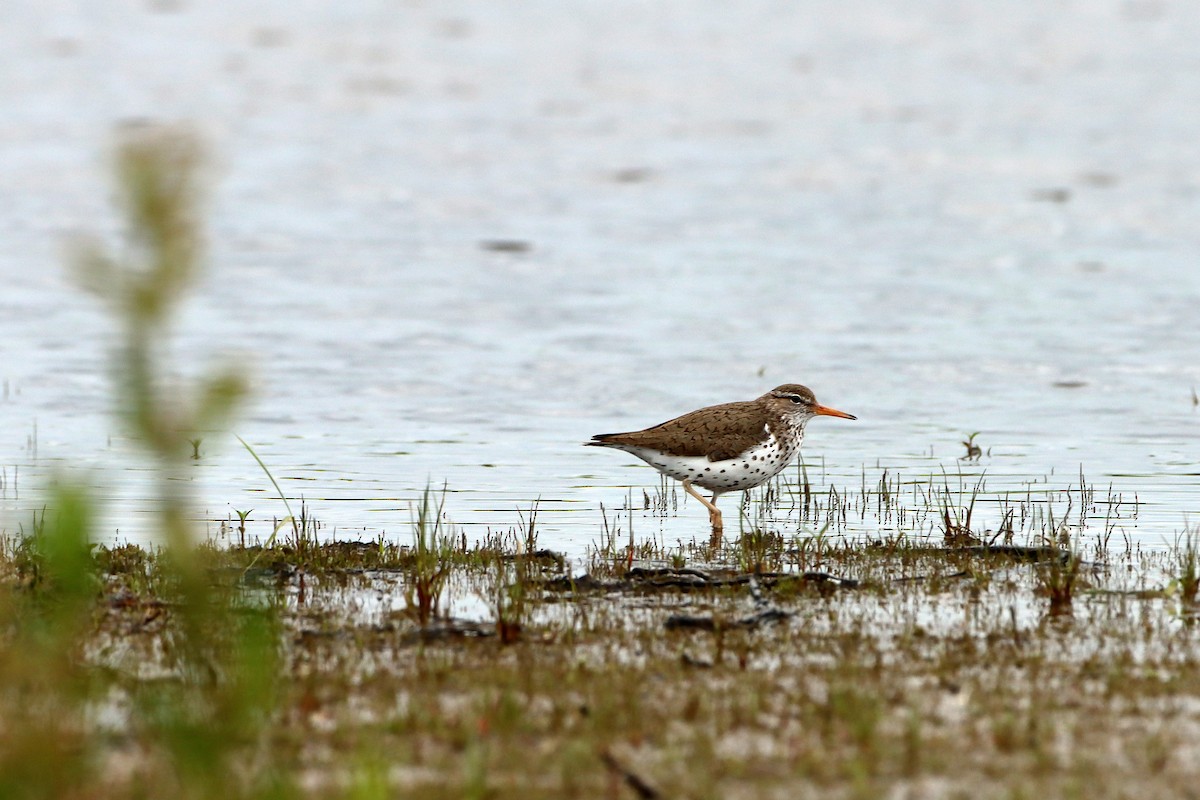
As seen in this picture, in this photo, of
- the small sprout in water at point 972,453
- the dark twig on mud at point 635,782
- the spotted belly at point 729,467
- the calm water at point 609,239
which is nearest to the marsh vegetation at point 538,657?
the dark twig on mud at point 635,782

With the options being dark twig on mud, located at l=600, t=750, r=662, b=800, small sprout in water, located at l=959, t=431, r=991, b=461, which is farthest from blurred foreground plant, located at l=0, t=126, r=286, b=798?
small sprout in water, located at l=959, t=431, r=991, b=461

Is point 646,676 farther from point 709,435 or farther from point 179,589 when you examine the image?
point 709,435

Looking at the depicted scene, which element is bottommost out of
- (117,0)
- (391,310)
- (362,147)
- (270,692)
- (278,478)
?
(270,692)

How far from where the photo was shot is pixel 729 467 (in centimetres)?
1348

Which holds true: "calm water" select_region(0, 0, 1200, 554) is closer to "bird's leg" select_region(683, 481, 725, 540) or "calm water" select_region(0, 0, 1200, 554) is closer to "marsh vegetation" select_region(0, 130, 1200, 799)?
"bird's leg" select_region(683, 481, 725, 540)

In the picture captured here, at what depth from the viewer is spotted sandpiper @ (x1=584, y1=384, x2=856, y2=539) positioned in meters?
13.5

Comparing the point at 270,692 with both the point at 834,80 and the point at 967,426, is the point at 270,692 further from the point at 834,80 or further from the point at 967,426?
the point at 834,80

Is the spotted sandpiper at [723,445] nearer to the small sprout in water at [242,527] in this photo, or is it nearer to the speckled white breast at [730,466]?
the speckled white breast at [730,466]

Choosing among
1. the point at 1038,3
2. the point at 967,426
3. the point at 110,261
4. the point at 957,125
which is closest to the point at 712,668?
the point at 110,261

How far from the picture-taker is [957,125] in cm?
4684

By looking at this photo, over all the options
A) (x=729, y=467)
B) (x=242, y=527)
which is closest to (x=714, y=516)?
(x=729, y=467)

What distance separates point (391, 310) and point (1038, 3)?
45311 mm

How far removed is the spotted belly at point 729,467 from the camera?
1350 cm

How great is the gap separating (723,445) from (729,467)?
18 centimetres
